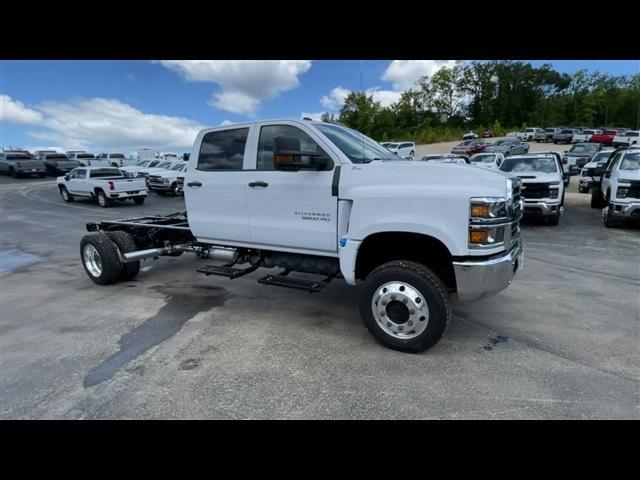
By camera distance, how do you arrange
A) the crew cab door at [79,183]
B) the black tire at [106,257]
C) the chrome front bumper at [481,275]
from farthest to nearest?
1. the crew cab door at [79,183]
2. the black tire at [106,257]
3. the chrome front bumper at [481,275]

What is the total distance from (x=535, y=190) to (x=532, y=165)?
162cm

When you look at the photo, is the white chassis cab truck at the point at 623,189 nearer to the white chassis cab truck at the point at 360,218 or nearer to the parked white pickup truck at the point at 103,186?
the white chassis cab truck at the point at 360,218

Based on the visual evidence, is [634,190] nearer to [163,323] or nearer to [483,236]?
[483,236]

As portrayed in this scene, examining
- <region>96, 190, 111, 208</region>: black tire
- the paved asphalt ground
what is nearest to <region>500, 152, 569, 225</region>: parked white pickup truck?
the paved asphalt ground

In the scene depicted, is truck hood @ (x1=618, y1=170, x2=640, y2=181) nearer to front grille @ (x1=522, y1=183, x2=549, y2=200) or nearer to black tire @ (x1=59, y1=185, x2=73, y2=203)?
front grille @ (x1=522, y1=183, x2=549, y2=200)

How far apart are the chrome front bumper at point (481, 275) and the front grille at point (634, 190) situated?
801 cm

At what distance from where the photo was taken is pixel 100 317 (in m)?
4.67

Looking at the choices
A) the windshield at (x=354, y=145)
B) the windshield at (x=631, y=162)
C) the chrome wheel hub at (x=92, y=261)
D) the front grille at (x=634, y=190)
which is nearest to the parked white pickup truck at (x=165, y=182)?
the chrome wheel hub at (x=92, y=261)

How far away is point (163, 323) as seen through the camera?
442 cm

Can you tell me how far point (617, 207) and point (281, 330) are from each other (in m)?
Result: 9.46

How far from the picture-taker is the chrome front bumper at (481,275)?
3.23 m
